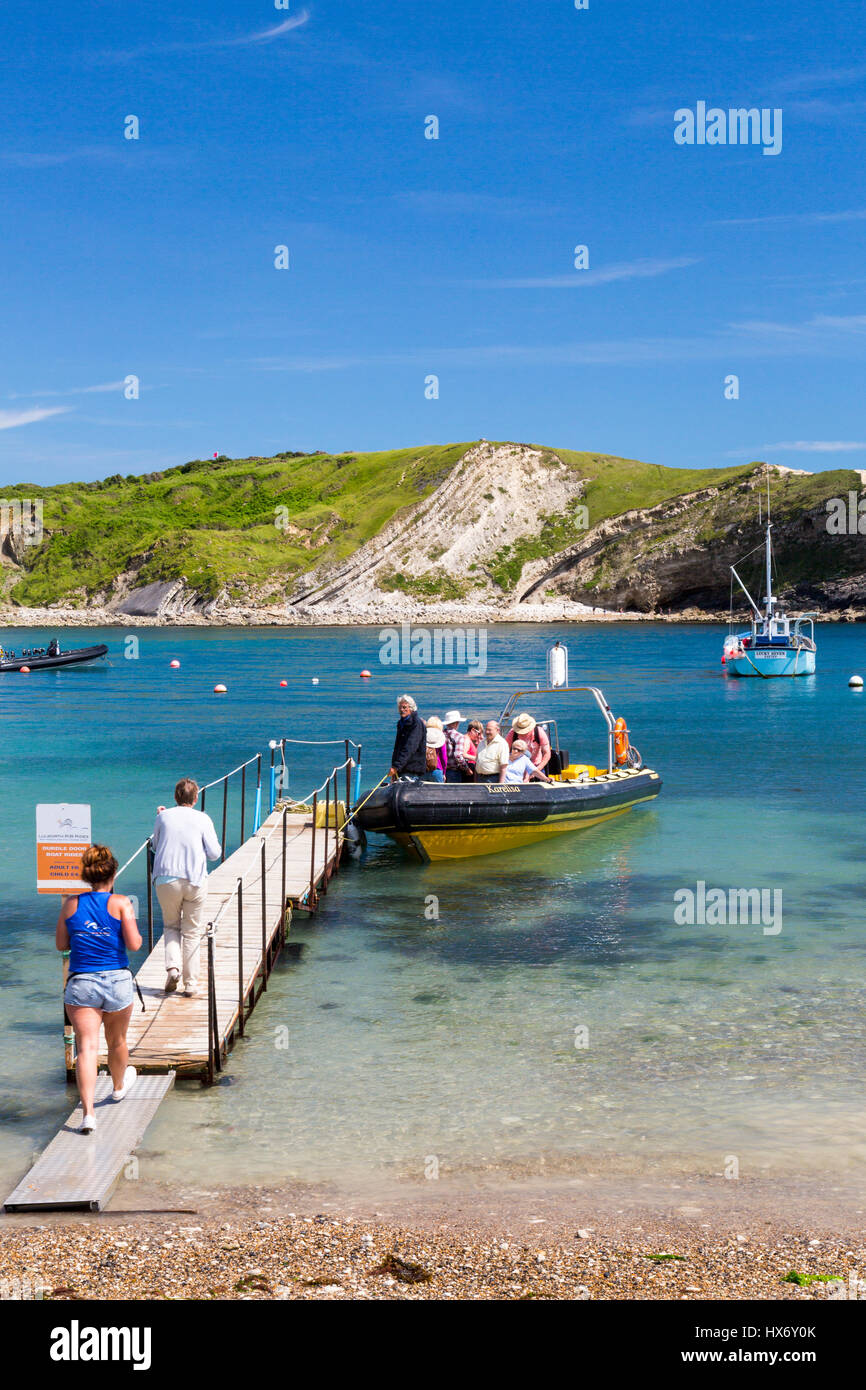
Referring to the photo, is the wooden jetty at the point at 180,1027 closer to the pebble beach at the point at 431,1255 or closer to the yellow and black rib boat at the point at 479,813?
the pebble beach at the point at 431,1255

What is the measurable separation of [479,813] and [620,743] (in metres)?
7.81

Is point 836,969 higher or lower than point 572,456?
lower

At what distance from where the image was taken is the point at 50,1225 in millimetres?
7887

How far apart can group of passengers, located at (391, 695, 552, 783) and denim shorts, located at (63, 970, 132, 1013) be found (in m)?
10.5

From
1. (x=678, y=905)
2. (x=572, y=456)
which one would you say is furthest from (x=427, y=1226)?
(x=572, y=456)

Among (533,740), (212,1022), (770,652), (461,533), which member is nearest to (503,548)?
(461,533)

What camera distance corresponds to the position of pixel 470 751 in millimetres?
21094

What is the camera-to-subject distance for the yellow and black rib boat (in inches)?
765

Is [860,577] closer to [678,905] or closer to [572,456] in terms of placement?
[572,456]

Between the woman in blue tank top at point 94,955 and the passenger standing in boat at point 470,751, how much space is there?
39.8 ft

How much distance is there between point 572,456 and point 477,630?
62113 mm

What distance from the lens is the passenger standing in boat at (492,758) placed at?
20.4 metres

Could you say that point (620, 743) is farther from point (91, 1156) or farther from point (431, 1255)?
point (431, 1255)
